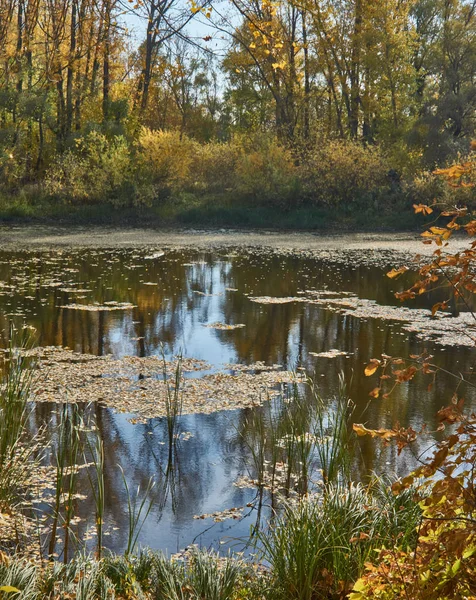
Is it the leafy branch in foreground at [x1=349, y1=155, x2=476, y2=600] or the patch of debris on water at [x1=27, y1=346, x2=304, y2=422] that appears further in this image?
the patch of debris on water at [x1=27, y1=346, x2=304, y2=422]

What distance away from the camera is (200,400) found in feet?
21.5

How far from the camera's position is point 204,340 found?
29.8ft

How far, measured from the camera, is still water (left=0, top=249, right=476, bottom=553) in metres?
4.70

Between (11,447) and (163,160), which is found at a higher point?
(163,160)

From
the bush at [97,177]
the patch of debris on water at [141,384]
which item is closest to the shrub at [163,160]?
the bush at [97,177]

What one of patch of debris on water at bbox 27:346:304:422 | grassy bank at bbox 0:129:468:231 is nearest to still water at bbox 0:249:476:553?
patch of debris on water at bbox 27:346:304:422

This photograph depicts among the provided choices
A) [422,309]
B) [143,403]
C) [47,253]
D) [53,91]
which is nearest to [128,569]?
[143,403]

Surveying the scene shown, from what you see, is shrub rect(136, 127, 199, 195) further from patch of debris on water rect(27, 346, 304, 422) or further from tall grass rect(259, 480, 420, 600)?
tall grass rect(259, 480, 420, 600)

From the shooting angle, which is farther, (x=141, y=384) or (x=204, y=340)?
(x=204, y=340)

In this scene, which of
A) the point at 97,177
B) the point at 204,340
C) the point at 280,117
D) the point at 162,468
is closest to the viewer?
the point at 162,468

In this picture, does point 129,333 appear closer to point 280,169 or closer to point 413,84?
point 280,169

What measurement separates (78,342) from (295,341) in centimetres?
259

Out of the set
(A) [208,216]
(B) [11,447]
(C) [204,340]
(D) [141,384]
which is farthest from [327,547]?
(A) [208,216]

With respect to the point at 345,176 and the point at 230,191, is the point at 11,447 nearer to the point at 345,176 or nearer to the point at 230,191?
the point at 345,176
